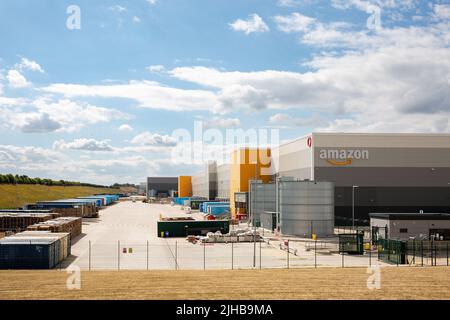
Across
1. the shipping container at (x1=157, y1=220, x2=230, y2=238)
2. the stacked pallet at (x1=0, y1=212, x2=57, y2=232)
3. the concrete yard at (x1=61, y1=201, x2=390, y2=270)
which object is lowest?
the concrete yard at (x1=61, y1=201, x2=390, y2=270)

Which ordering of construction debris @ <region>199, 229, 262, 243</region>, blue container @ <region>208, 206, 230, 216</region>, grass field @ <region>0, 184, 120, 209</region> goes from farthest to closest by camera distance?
grass field @ <region>0, 184, 120, 209</region> < blue container @ <region>208, 206, 230, 216</region> < construction debris @ <region>199, 229, 262, 243</region>

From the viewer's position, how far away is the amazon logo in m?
82.4

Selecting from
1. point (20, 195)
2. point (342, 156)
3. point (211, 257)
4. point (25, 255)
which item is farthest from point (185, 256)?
point (20, 195)

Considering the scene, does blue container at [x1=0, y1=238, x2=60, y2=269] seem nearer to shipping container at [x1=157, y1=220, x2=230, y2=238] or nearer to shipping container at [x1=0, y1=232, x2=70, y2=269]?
shipping container at [x1=0, y1=232, x2=70, y2=269]

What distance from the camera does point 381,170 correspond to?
8331 centimetres

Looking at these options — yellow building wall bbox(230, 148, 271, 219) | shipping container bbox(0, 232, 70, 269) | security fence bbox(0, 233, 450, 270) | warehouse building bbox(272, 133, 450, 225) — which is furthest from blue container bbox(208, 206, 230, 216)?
shipping container bbox(0, 232, 70, 269)

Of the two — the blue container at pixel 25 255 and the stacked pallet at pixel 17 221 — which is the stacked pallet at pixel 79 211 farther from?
the blue container at pixel 25 255

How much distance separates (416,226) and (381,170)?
2871cm

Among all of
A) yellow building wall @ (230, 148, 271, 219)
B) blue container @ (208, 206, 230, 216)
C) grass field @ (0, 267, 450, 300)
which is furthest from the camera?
blue container @ (208, 206, 230, 216)

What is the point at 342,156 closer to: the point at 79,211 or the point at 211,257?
the point at 211,257

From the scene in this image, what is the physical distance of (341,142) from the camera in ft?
272

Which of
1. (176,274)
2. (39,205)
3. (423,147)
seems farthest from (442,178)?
(39,205)

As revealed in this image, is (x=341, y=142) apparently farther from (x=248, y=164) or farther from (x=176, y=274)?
(x=176, y=274)

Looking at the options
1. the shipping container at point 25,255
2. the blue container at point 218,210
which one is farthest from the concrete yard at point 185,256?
the blue container at point 218,210
